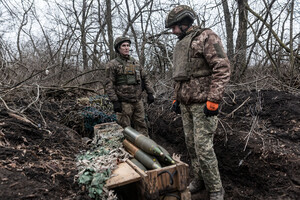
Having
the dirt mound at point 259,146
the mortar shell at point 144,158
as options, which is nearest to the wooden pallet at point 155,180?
the mortar shell at point 144,158

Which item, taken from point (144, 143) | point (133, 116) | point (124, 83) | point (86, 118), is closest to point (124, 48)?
point (124, 83)

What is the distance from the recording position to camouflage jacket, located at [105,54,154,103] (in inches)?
193

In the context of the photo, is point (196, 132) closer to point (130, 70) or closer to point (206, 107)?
point (206, 107)

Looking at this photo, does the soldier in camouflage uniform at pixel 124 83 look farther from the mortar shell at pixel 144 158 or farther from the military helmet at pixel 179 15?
the military helmet at pixel 179 15

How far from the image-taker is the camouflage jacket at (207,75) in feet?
9.08

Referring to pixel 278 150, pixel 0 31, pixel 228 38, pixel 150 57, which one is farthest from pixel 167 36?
pixel 0 31

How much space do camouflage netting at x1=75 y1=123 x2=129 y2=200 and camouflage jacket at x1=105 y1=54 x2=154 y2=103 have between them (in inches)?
43.2

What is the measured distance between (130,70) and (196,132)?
8.23ft

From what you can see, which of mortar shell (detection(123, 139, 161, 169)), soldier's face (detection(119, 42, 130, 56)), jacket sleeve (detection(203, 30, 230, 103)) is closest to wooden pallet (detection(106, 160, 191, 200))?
mortar shell (detection(123, 139, 161, 169))

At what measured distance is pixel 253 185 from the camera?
3441 mm

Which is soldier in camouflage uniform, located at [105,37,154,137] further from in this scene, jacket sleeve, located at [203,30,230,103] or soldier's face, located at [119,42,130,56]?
jacket sleeve, located at [203,30,230,103]

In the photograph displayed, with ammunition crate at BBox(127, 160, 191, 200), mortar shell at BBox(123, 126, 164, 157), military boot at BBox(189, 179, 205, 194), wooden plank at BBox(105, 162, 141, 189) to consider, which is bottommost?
military boot at BBox(189, 179, 205, 194)

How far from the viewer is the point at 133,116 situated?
5.29m

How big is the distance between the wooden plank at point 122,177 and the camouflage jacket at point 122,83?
2322 millimetres
